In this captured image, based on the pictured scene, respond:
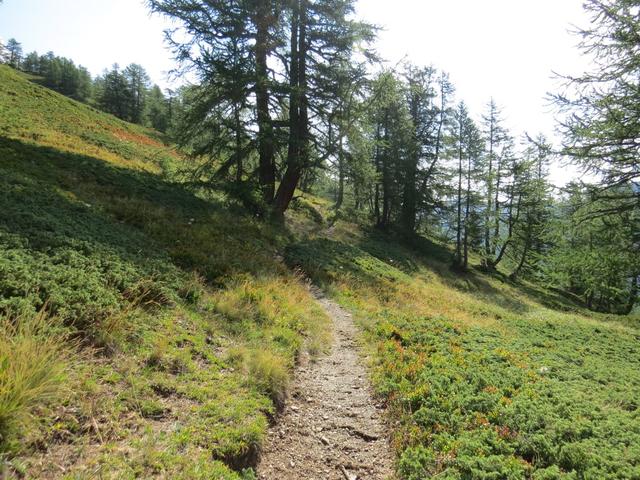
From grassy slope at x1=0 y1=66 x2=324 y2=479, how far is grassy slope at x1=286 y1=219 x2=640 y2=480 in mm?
2092

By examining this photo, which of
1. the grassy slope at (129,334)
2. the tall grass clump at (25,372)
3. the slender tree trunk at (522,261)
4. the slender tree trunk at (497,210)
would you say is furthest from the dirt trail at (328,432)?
the slender tree trunk at (522,261)

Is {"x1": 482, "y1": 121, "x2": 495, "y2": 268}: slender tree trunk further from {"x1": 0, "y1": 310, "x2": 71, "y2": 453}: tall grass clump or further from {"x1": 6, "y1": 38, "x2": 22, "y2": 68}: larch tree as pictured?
{"x1": 6, "y1": 38, "x2": 22, "y2": 68}: larch tree

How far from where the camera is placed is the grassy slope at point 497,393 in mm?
4141

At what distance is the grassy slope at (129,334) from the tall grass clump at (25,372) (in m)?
0.02

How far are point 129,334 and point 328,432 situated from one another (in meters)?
3.40

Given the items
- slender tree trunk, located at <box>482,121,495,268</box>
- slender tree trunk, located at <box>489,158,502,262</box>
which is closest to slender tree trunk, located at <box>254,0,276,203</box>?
slender tree trunk, located at <box>482,121,495,268</box>

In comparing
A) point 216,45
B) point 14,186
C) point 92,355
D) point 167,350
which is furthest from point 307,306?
point 216,45

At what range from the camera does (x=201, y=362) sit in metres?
5.46

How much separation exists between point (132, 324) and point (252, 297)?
10.4ft

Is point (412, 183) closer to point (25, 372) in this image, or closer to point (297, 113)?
point (297, 113)

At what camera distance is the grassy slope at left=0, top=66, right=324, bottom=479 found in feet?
10.7

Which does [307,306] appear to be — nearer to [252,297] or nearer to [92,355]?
[252,297]

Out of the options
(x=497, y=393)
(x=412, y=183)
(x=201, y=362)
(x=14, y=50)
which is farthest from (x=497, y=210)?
(x=14, y=50)

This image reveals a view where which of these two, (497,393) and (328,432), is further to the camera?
(497,393)
